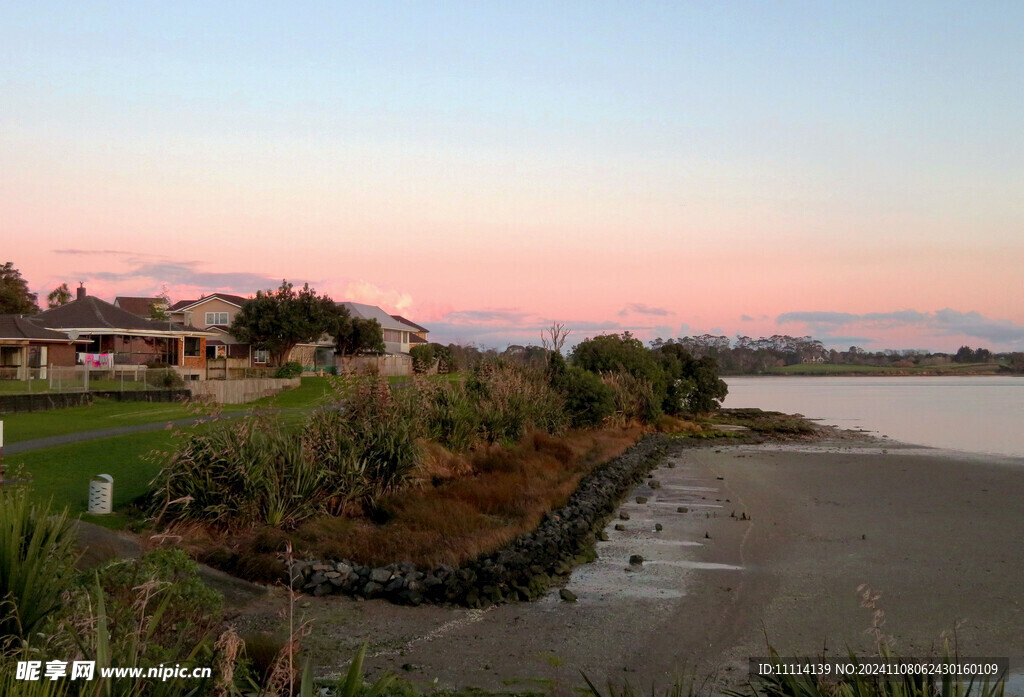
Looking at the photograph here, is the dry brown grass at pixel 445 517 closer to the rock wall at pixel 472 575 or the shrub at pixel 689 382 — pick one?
the rock wall at pixel 472 575

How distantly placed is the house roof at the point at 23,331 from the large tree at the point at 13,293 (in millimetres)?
22584

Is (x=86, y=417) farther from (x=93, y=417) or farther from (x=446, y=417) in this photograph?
(x=446, y=417)

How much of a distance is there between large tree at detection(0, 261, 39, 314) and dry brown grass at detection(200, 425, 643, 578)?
57.7m

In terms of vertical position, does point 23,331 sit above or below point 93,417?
above

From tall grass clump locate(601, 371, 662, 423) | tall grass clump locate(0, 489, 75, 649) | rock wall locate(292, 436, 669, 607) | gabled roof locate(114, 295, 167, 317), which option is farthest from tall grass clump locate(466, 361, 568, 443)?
gabled roof locate(114, 295, 167, 317)

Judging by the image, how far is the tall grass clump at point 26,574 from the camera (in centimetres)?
570

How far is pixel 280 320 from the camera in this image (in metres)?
59.8

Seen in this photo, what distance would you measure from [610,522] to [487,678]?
8982 mm

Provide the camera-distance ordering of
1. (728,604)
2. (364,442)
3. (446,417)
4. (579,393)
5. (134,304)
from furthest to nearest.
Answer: (134,304) < (579,393) < (446,417) < (364,442) < (728,604)

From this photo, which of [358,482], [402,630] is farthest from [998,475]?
[402,630]

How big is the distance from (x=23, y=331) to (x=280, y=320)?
19497 millimetres

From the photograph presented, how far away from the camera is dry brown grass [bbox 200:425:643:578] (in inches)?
452

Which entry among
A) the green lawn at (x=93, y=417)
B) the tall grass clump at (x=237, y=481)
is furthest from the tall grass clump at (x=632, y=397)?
the tall grass clump at (x=237, y=481)

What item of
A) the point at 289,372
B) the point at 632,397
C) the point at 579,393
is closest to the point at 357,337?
the point at 289,372
